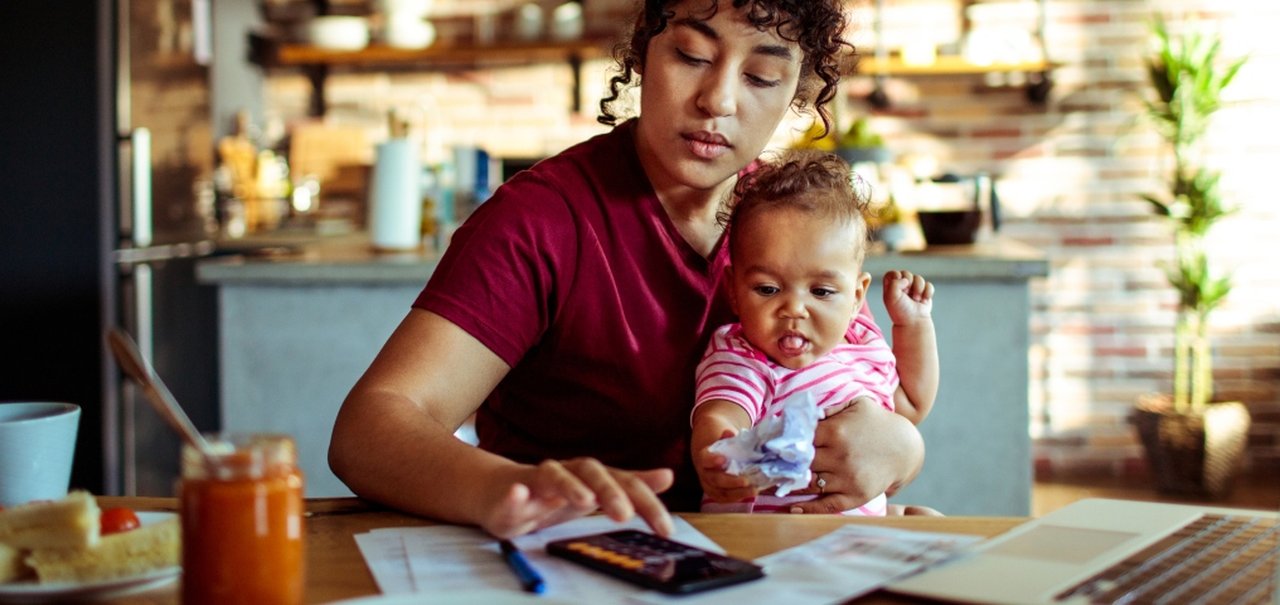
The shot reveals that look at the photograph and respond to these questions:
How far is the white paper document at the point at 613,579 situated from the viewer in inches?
35.5

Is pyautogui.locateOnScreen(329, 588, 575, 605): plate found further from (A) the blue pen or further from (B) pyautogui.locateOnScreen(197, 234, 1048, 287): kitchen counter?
(B) pyautogui.locateOnScreen(197, 234, 1048, 287): kitchen counter

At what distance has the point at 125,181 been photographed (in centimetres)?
337

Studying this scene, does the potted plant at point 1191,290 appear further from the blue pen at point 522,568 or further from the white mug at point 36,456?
the white mug at point 36,456

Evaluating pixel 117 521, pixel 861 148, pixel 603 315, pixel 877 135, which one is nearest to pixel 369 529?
pixel 117 521

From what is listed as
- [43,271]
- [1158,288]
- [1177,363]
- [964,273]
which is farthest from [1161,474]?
[43,271]

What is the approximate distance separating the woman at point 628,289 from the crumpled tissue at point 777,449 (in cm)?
20

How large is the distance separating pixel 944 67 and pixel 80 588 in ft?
14.0

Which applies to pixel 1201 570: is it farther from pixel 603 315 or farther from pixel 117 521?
pixel 117 521

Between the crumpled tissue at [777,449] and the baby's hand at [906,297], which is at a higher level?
the baby's hand at [906,297]

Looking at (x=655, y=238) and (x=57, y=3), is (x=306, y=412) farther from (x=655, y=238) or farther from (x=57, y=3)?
(x=655, y=238)

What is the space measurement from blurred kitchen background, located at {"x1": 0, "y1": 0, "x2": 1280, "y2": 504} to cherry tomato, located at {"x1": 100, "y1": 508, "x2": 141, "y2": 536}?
2503 millimetres

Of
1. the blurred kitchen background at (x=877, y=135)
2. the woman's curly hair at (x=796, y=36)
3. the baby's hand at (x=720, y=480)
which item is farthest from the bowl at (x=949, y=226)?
the baby's hand at (x=720, y=480)

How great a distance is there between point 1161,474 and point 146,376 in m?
4.23

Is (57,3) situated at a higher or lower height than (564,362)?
higher
